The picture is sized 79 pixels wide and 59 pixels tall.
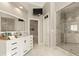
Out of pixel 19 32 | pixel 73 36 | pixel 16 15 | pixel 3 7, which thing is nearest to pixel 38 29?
pixel 19 32

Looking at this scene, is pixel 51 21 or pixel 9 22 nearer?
pixel 9 22

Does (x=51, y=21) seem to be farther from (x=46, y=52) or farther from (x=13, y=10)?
(x=13, y=10)

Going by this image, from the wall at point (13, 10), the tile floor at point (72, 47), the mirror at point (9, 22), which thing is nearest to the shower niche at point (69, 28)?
the tile floor at point (72, 47)

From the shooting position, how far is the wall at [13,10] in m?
3.77

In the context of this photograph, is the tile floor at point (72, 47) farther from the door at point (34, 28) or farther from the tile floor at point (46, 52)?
the door at point (34, 28)

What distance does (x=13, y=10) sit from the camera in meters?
4.33

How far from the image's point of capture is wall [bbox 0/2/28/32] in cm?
377

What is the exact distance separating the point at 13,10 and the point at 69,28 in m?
2.15

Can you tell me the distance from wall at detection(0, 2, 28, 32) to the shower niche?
4.83ft

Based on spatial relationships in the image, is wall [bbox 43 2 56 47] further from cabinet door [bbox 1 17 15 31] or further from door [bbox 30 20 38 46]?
cabinet door [bbox 1 17 15 31]

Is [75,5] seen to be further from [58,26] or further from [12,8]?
[12,8]

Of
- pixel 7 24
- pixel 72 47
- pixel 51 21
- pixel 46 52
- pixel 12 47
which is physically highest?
pixel 51 21

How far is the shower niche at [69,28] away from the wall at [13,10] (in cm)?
147

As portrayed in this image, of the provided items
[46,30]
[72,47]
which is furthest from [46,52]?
[46,30]
